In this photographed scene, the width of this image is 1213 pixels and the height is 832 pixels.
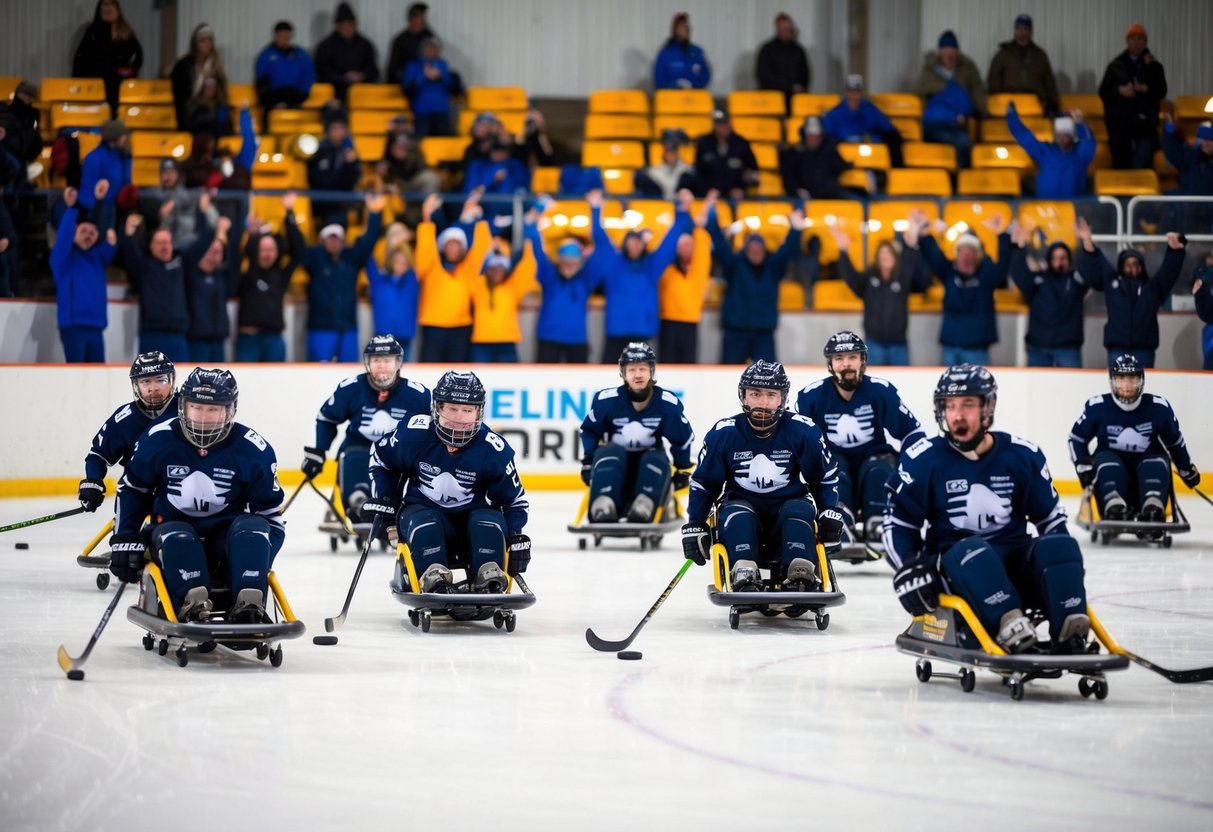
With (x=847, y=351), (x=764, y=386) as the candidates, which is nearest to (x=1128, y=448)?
(x=847, y=351)

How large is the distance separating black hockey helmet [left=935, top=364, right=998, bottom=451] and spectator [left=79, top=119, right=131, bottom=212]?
369 inches

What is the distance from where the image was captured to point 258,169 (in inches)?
663

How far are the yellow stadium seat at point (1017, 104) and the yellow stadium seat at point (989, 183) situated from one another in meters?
1.34

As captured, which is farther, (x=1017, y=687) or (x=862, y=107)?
(x=862, y=107)

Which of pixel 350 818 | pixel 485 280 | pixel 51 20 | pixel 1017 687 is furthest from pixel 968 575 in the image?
pixel 51 20

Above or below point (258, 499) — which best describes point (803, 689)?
below

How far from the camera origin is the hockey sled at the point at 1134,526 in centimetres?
1123

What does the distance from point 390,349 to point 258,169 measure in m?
6.96

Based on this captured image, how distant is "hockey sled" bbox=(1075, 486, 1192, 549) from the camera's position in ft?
36.9

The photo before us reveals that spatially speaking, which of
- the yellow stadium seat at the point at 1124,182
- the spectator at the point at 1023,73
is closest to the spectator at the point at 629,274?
the yellow stadium seat at the point at 1124,182

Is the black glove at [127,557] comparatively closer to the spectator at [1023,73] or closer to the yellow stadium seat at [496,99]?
the yellow stadium seat at [496,99]

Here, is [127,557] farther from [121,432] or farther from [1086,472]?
[1086,472]

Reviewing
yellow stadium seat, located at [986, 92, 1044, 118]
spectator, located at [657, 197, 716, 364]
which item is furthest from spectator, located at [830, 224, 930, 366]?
yellow stadium seat, located at [986, 92, 1044, 118]

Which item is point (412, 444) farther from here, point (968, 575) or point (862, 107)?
point (862, 107)
